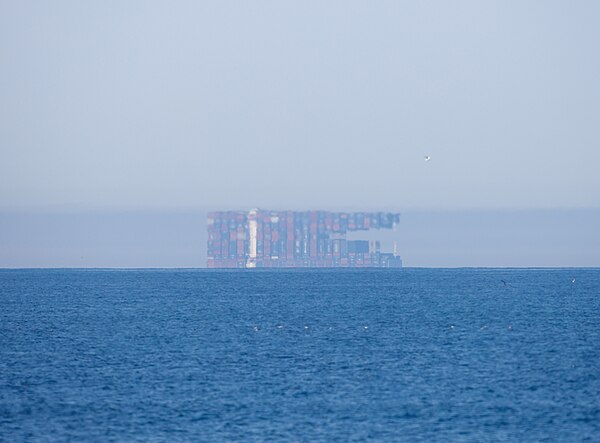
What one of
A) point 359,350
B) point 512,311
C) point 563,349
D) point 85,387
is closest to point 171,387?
point 85,387

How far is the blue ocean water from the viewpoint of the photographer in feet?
179

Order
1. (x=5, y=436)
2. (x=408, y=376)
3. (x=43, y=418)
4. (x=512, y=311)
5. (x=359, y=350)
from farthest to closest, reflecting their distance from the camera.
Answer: (x=512, y=311) < (x=359, y=350) < (x=408, y=376) < (x=43, y=418) < (x=5, y=436)

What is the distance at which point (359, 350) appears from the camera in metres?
87.9

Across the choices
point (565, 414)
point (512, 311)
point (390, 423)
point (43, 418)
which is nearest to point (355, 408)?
point (390, 423)

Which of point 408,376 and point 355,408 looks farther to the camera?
point 408,376

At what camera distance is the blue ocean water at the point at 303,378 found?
54.6 metres

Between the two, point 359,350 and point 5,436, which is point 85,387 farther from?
point 359,350

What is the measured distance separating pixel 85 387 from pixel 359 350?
26.5m

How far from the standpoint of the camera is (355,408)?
5975 cm

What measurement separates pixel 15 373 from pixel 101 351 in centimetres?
1522

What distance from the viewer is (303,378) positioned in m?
70.9

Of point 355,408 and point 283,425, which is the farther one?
point 355,408

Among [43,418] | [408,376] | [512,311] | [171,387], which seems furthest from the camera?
[512,311]

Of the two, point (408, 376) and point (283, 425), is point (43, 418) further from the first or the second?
point (408, 376)
